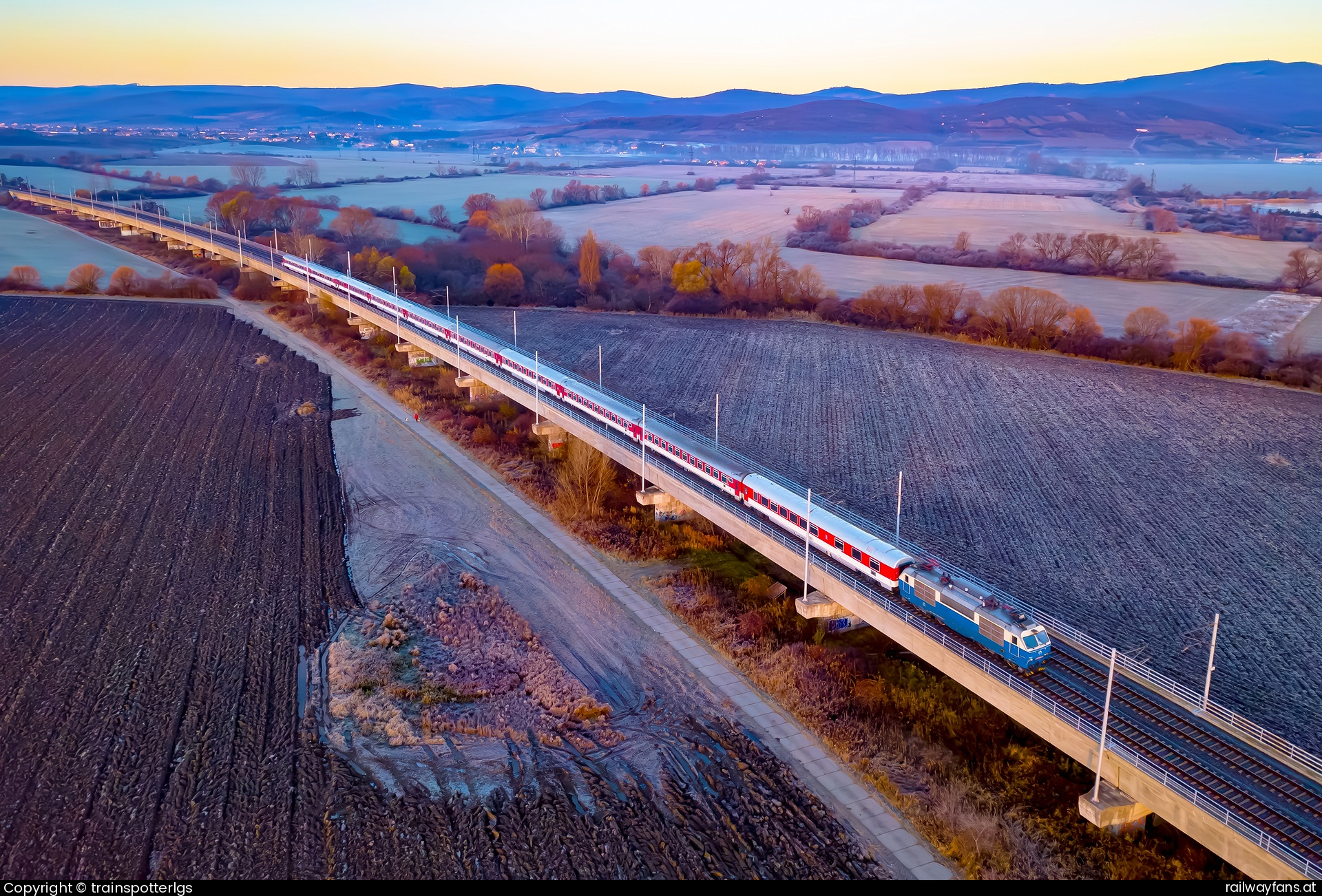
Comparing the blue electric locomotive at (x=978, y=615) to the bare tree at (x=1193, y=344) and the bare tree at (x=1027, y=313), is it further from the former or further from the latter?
the bare tree at (x=1027, y=313)

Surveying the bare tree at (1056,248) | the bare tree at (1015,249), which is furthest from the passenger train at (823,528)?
the bare tree at (1056,248)

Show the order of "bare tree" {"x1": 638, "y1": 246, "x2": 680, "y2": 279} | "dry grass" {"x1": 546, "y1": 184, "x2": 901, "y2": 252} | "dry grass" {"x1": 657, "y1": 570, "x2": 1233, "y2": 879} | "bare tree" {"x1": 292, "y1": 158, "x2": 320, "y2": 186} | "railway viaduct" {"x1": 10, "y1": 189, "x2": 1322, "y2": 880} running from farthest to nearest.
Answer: "bare tree" {"x1": 292, "y1": 158, "x2": 320, "y2": 186} < "dry grass" {"x1": 546, "y1": 184, "x2": 901, "y2": 252} < "bare tree" {"x1": 638, "y1": 246, "x2": 680, "y2": 279} < "dry grass" {"x1": 657, "y1": 570, "x2": 1233, "y2": 879} < "railway viaduct" {"x1": 10, "y1": 189, "x2": 1322, "y2": 880}

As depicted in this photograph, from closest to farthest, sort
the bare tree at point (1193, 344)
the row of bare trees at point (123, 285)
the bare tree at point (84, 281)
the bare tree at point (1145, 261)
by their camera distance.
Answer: the bare tree at point (1193, 344) → the bare tree at point (1145, 261) → the row of bare trees at point (123, 285) → the bare tree at point (84, 281)

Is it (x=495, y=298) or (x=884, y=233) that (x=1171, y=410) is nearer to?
(x=495, y=298)

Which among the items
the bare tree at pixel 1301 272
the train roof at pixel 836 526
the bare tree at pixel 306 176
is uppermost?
the bare tree at pixel 306 176

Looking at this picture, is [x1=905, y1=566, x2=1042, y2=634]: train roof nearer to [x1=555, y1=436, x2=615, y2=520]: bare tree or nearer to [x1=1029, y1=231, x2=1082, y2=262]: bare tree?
[x1=555, y1=436, x2=615, y2=520]: bare tree

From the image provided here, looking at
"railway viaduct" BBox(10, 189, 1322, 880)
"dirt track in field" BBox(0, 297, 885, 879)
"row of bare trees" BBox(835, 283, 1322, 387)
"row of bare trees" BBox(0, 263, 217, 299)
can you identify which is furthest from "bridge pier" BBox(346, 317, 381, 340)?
"railway viaduct" BBox(10, 189, 1322, 880)

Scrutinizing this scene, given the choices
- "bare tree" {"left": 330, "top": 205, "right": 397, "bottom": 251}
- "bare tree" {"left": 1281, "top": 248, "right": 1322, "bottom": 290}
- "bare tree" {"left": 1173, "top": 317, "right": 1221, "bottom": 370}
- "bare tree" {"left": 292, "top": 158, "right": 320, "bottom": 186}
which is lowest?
"bare tree" {"left": 1173, "top": 317, "right": 1221, "bottom": 370}

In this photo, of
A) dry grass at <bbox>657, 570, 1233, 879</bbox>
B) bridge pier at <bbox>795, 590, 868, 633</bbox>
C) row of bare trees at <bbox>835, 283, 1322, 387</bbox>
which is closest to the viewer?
dry grass at <bbox>657, 570, 1233, 879</bbox>
